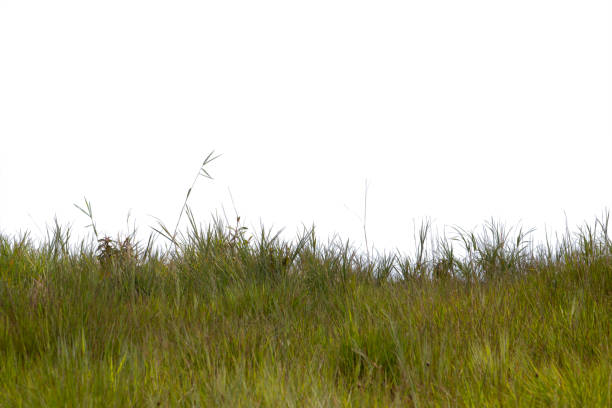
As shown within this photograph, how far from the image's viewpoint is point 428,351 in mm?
2252

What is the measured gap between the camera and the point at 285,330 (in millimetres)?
2715

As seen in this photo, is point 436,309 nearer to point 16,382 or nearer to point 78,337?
point 78,337

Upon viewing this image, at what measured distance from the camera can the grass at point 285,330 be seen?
193cm

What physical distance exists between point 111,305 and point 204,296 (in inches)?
30.6

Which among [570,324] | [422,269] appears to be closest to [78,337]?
[570,324]

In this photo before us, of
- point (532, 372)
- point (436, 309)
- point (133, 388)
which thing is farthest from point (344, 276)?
point (133, 388)

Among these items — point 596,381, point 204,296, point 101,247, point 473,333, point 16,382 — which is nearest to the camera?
point 596,381

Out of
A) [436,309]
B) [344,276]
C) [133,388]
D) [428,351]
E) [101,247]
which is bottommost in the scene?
[133,388]

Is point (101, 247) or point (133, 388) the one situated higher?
point (101, 247)

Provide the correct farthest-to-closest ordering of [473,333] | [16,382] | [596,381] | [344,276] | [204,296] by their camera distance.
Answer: [344,276]
[204,296]
[473,333]
[16,382]
[596,381]

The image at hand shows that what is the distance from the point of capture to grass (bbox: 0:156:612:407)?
1.93 metres

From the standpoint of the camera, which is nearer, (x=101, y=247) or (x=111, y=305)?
(x=111, y=305)

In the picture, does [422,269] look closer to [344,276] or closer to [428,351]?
[344,276]

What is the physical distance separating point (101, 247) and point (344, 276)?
2.24 metres
